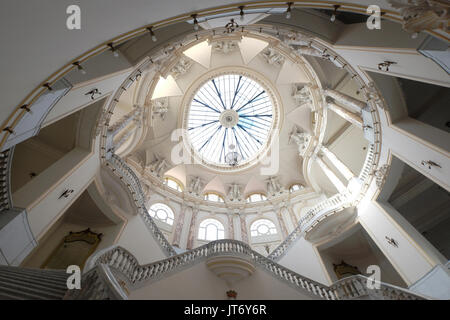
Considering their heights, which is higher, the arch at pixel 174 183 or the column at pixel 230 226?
the arch at pixel 174 183

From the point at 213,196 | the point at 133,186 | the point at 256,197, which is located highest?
the point at 213,196

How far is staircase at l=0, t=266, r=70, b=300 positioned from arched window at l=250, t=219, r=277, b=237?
1592 cm

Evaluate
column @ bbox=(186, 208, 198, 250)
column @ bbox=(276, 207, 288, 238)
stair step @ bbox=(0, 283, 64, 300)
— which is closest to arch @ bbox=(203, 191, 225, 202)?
column @ bbox=(186, 208, 198, 250)

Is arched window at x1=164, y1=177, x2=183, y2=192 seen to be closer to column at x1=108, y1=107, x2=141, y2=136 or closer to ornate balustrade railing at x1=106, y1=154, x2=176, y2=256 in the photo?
column at x1=108, y1=107, x2=141, y2=136

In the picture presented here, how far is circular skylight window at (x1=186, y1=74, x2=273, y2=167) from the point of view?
966 inches

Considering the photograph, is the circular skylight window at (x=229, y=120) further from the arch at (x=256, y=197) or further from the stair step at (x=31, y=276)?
the stair step at (x=31, y=276)

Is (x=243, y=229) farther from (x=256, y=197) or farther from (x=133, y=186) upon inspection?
(x=133, y=186)

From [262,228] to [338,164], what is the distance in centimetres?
828

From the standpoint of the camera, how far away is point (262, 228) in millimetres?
20328

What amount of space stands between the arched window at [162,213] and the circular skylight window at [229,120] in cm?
702

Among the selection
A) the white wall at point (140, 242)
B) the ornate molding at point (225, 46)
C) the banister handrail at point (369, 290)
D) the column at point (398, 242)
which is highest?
the ornate molding at point (225, 46)

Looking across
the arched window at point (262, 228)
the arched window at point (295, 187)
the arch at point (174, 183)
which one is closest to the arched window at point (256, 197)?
the arched window at point (295, 187)

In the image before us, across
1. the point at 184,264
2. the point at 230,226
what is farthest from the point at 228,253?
the point at 230,226

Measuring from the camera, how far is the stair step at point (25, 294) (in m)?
4.34
